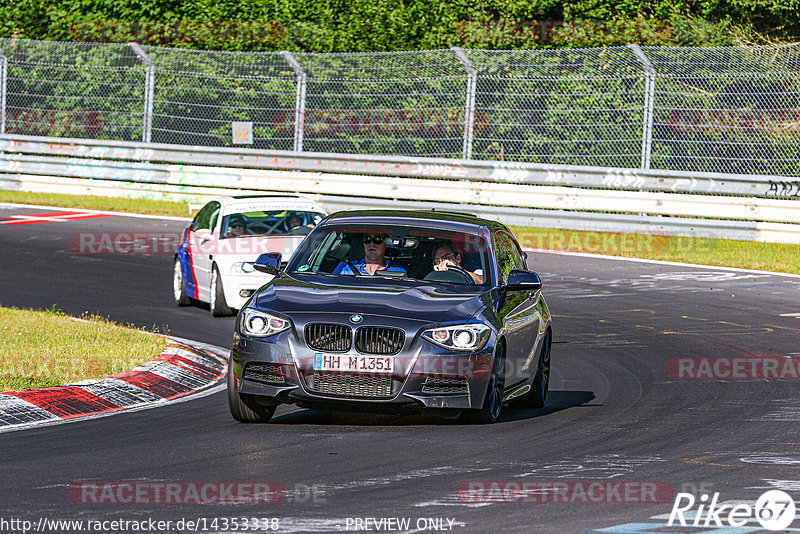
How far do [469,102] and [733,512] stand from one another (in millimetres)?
17611

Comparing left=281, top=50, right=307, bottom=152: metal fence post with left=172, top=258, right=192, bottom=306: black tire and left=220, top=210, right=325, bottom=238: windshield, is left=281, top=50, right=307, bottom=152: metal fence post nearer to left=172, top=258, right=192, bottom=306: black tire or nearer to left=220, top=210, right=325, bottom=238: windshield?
left=220, top=210, right=325, bottom=238: windshield

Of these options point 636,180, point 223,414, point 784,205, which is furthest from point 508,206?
point 223,414

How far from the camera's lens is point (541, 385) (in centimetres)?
1090

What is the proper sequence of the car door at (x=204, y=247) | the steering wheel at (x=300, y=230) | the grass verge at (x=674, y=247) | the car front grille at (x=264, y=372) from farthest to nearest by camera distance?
1. the grass verge at (x=674, y=247)
2. the steering wheel at (x=300, y=230)
3. the car door at (x=204, y=247)
4. the car front grille at (x=264, y=372)

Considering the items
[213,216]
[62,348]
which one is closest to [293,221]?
[213,216]

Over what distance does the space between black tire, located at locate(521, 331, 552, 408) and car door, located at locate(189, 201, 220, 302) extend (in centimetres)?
610

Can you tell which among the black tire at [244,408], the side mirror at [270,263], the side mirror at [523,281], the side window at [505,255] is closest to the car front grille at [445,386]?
the black tire at [244,408]

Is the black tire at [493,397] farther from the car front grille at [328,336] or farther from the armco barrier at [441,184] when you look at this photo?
the armco barrier at [441,184]

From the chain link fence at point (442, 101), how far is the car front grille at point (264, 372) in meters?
13.9

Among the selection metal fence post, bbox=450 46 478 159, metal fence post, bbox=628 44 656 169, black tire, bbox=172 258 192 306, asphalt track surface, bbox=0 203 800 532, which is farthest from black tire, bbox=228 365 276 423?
metal fence post, bbox=450 46 478 159

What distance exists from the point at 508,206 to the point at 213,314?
9105mm

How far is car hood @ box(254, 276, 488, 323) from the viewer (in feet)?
30.8

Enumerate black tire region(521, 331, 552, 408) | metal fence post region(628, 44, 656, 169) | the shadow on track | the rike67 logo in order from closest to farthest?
the rike67 logo < the shadow on track < black tire region(521, 331, 552, 408) < metal fence post region(628, 44, 656, 169)

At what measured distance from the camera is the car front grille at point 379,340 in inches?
363
